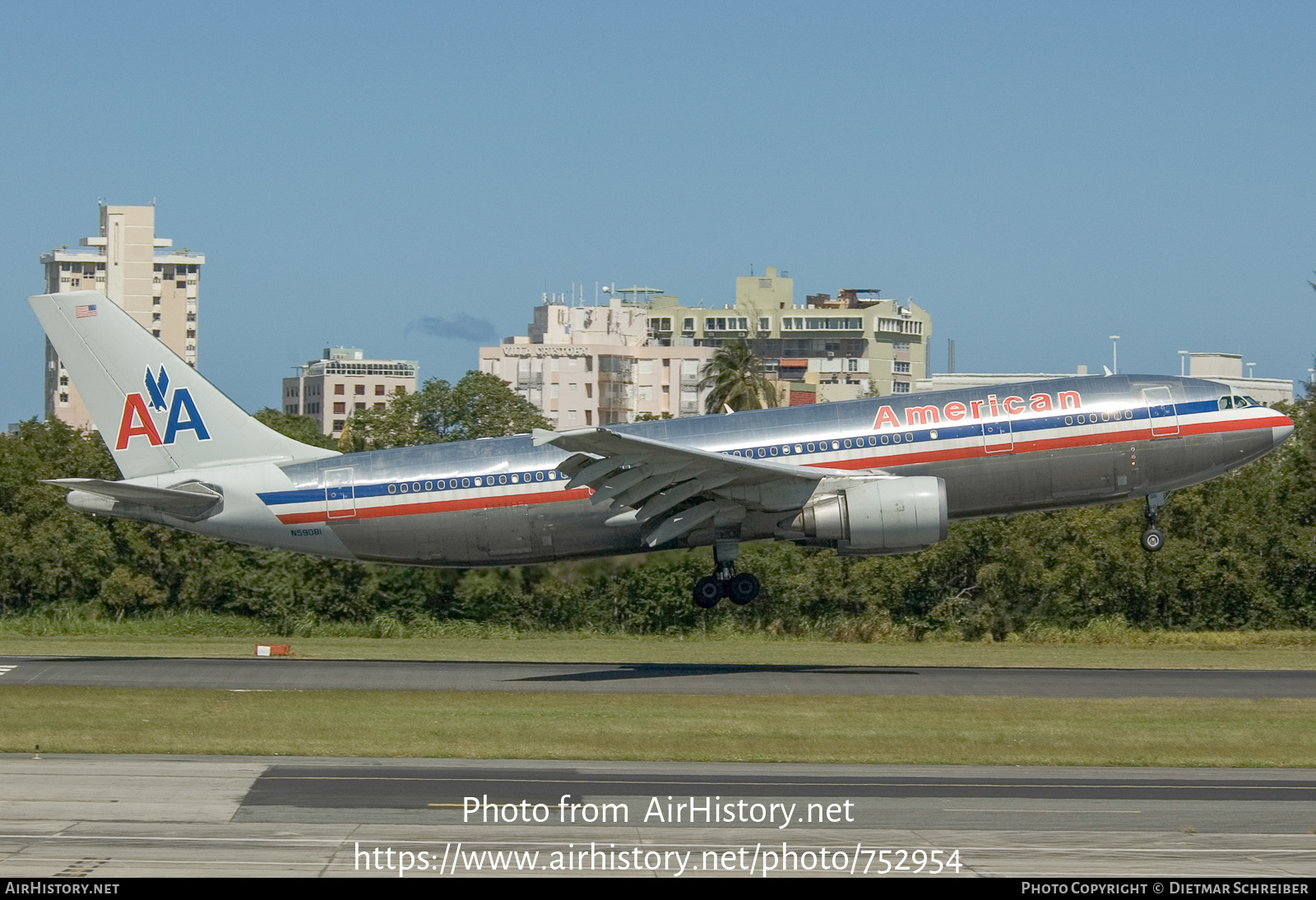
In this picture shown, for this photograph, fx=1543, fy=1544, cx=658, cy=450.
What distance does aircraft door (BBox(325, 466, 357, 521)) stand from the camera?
130ft

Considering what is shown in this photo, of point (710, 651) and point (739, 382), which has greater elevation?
point (739, 382)

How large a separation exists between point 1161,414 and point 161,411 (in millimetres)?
25558

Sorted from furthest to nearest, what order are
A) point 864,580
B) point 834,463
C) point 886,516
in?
1. point 864,580
2. point 834,463
3. point 886,516

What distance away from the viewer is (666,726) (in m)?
28.0

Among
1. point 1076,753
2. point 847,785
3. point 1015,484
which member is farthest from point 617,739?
point 1015,484

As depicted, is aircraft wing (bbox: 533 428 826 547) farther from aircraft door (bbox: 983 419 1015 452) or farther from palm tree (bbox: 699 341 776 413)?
palm tree (bbox: 699 341 776 413)

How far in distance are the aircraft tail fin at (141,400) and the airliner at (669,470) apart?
48mm

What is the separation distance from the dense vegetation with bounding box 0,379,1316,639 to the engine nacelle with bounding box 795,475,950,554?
23183 mm

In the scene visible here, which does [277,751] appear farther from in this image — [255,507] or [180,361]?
[180,361]

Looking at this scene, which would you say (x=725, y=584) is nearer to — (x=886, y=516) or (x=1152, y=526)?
(x=886, y=516)

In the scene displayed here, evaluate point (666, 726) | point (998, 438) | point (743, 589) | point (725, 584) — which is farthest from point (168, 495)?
point (998, 438)

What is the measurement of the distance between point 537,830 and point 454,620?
41905 millimetres

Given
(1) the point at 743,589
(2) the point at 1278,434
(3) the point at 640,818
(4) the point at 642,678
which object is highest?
(2) the point at 1278,434

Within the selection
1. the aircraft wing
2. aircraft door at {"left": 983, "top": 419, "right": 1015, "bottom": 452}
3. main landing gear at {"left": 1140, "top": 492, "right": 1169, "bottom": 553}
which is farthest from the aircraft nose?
the aircraft wing
